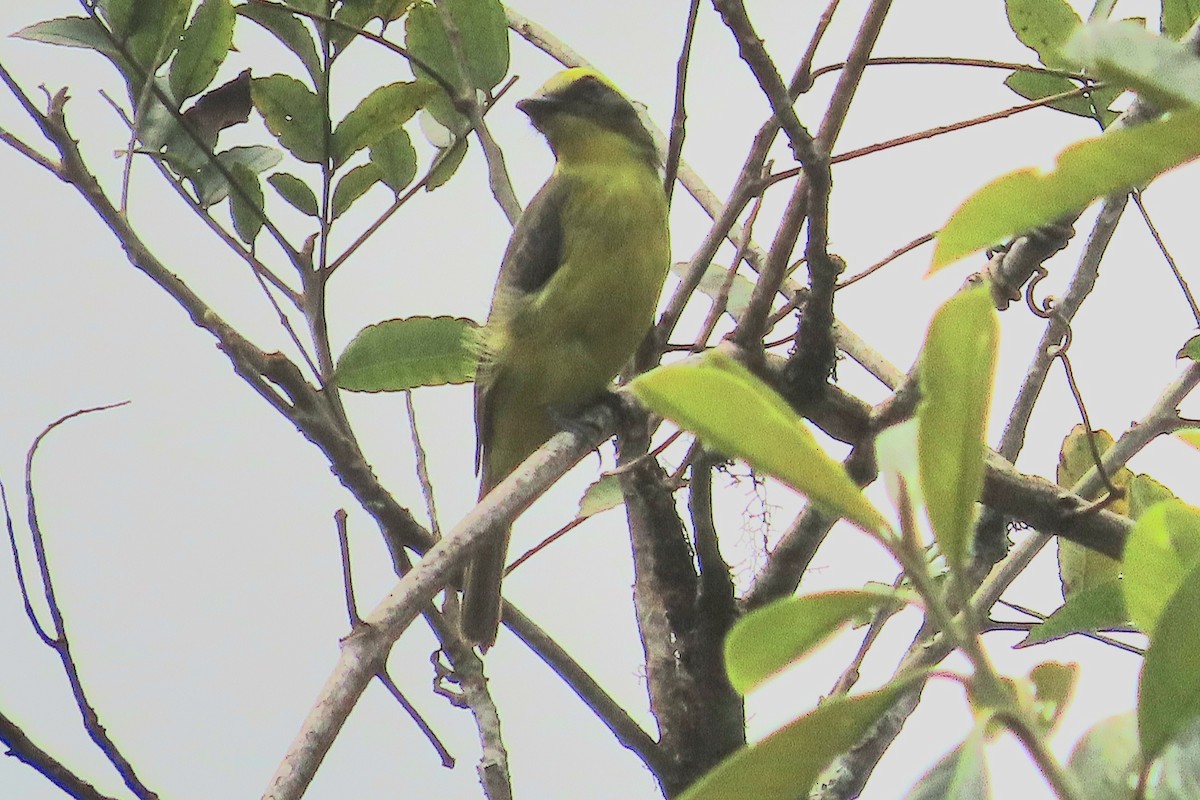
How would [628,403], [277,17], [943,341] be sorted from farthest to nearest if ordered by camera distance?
[628,403] → [277,17] → [943,341]

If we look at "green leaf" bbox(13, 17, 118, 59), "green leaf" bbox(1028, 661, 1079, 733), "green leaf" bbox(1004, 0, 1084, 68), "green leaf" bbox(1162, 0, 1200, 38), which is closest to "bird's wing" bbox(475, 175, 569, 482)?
"green leaf" bbox(13, 17, 118, 59)

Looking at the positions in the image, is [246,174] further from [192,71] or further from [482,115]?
[482,115]

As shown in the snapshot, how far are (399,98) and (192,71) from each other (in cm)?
25

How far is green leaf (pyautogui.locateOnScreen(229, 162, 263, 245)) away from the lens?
Answer: 1476mm

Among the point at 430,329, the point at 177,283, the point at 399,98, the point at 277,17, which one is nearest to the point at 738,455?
the point at 177,283

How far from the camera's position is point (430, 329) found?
140 centimetres

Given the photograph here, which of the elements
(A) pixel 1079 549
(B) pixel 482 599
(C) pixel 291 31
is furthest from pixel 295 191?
(A) pixel 1079 549

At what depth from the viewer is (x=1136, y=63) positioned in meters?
0.32

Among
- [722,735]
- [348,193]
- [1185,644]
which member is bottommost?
[1185,644]

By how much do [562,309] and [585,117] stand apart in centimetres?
51

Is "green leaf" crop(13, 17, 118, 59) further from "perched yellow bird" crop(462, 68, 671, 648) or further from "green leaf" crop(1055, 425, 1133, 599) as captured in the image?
"green leaf" crop(1055, 425, 1133, 599)

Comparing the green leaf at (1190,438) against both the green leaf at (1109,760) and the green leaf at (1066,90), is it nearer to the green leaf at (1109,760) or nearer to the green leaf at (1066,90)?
the green leaf at (1109,760)

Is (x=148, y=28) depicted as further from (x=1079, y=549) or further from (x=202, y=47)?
(x=1079, y=549)

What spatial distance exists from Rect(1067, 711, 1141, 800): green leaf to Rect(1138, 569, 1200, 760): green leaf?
4 centimetres
